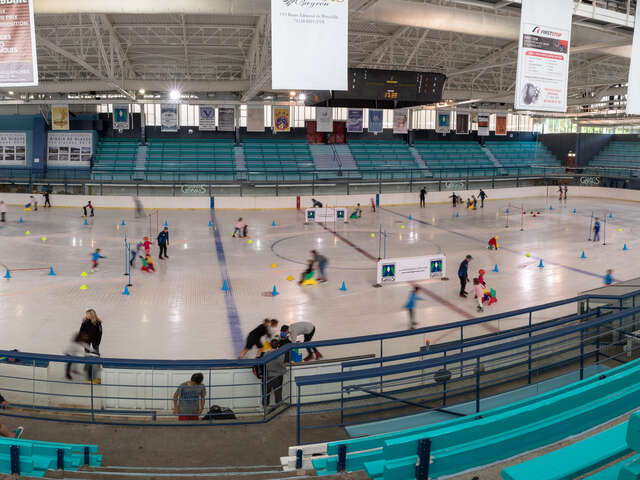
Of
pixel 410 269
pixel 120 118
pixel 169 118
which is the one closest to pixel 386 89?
pixel 410 269

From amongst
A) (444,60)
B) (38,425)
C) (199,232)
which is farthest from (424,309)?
(444,60)

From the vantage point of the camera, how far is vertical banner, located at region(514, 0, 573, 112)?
15.3m

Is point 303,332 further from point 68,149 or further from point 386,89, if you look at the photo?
point 68,149

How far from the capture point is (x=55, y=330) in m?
13.1

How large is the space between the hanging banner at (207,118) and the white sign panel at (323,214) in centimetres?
2063

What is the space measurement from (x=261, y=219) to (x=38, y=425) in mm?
26812

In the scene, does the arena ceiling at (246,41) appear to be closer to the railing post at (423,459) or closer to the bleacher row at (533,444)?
the bleacher row at (533,444)

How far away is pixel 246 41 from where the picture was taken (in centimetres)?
3491

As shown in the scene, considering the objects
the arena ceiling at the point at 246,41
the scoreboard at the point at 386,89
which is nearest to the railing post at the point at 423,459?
the scoreboard at the point at 386,89

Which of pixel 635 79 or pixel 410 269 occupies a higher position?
pixel 635 79

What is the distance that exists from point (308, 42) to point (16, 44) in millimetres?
6848

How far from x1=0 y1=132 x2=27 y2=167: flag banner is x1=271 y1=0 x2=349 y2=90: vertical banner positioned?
40.8 m

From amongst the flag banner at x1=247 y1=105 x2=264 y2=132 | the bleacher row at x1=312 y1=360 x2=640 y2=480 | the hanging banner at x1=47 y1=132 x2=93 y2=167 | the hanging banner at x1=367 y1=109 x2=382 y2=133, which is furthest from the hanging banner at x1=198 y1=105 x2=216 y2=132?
the bleacher row at x1=312 y1=360 x2=640 y2=480

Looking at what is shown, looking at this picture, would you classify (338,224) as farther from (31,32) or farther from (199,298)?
(31,32)
